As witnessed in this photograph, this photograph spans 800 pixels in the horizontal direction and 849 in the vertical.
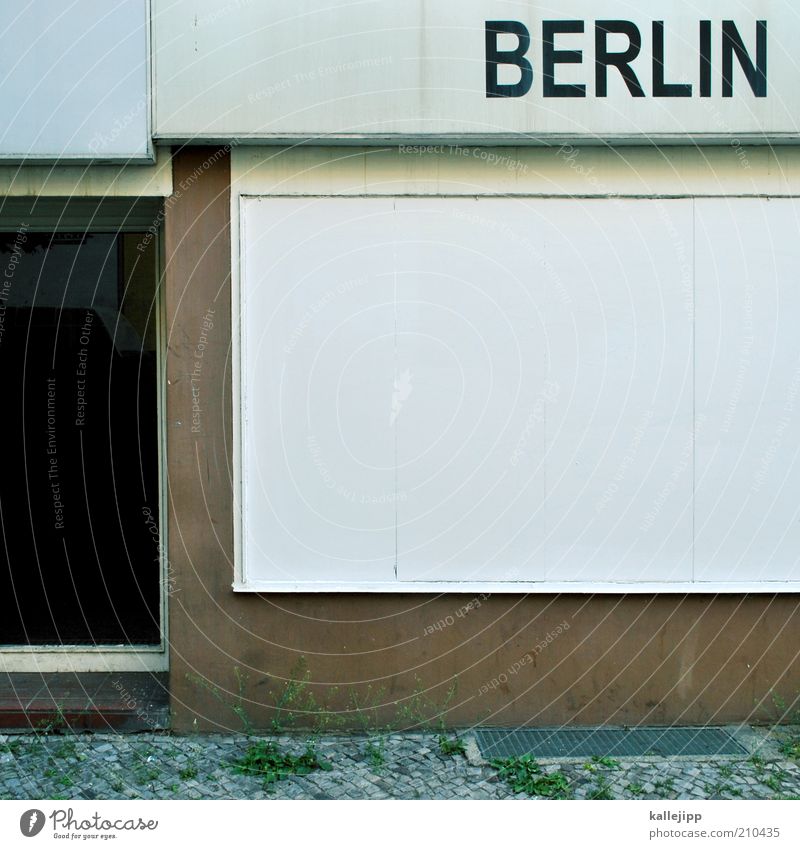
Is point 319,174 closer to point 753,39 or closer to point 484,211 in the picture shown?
point 484,211

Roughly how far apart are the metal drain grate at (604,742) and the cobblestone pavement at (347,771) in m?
0.10

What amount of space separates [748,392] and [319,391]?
2.29 metres

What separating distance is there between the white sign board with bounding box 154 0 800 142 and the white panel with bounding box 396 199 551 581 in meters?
0.52

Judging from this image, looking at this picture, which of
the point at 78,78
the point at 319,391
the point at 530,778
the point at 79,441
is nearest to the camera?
the point at 530,778

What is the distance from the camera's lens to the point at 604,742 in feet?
15.0

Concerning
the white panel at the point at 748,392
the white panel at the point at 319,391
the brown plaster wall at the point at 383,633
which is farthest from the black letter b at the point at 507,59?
the brown plaster wall at the point at 383,633

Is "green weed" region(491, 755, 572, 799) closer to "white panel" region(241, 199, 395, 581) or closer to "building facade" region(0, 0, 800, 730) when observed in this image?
"building facade" region(0, 0, 800, 730)

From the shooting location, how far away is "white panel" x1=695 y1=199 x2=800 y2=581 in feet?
15.4

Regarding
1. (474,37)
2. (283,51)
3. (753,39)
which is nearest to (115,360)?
(283,51)

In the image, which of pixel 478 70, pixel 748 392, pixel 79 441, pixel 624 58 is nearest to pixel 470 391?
pixel 748 392

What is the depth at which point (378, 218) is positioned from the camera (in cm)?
467

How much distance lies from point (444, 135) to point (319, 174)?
682 mm

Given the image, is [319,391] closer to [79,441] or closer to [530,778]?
[79,441]

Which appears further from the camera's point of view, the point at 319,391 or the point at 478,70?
the point at 319,391
